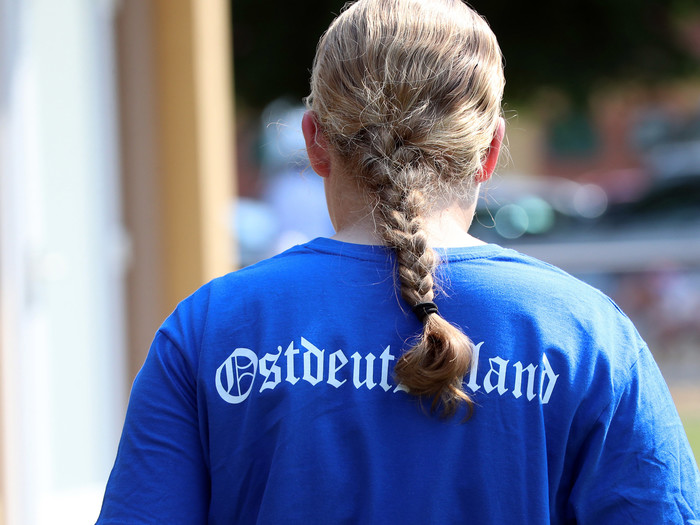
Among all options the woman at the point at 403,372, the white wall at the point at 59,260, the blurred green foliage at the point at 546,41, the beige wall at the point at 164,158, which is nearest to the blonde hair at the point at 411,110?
the woman at the point at 403,372

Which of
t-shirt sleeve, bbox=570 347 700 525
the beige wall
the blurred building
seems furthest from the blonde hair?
the beige wall

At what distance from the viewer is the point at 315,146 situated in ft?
4.87

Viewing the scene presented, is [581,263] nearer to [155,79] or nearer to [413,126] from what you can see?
[155,79]

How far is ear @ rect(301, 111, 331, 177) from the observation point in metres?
1.48

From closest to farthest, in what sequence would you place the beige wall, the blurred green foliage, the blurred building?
the blurred building → the beige wall → the blurred green foliage

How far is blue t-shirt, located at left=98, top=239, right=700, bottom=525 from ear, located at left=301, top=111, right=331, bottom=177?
175 millimetres

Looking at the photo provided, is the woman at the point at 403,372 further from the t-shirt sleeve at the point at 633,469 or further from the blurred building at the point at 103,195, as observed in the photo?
the blurred building at the point at 103,195

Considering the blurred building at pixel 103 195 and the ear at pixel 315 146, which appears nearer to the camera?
the ear at pixel 315 146

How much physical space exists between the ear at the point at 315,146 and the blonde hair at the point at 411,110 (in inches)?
1.0

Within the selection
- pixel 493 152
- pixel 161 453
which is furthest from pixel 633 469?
pixel 161 453

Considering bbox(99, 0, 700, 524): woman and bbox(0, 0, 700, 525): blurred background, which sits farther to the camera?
bbox(0, 0, 700, 525): blurred background

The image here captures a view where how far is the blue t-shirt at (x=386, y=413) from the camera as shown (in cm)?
132

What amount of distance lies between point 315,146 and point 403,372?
401mm

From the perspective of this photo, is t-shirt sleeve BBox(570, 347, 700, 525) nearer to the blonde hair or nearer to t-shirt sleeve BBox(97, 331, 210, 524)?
the blonde hair
